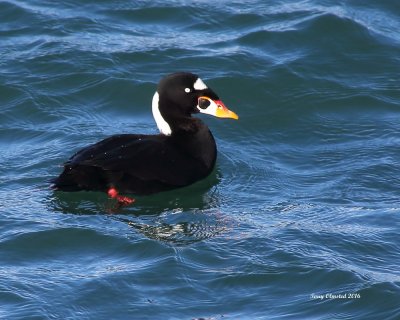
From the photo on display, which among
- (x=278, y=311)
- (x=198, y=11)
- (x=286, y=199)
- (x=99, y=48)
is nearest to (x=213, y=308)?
(x=278, y=311)

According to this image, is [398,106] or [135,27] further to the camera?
[135,27]

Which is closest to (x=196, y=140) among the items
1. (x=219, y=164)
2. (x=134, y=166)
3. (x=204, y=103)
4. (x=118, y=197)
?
(x=204, y=103)

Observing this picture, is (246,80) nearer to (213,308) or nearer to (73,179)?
(73,179)

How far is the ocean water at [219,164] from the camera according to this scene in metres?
8.23

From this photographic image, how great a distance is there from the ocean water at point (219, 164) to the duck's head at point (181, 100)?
0.58m

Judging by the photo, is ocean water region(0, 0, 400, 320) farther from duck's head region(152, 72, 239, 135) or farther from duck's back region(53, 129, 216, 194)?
duck's head region(152, 72, 239, 135)

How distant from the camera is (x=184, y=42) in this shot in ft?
43.9

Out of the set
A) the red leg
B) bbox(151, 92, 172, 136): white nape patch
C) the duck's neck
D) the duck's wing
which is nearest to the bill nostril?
the duck's neck

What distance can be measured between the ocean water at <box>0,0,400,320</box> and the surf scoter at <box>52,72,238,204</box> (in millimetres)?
166

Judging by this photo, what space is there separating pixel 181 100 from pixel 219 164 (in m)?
0.72

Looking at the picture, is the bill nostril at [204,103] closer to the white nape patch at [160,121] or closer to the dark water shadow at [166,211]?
the white nape patch at [160,121]

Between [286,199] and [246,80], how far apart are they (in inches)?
108

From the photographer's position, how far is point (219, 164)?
10.7 m

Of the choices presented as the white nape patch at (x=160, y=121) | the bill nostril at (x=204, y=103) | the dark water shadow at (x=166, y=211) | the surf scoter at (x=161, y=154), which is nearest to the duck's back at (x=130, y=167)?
the surf scoter at (x=161, y=154)
